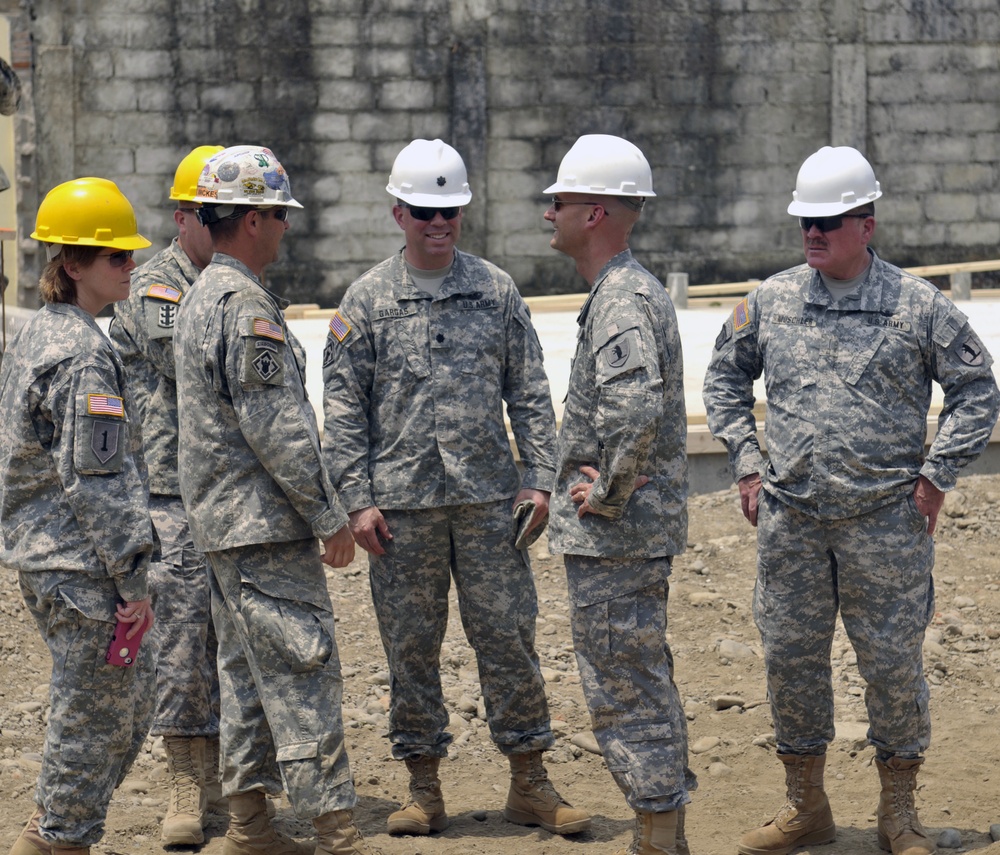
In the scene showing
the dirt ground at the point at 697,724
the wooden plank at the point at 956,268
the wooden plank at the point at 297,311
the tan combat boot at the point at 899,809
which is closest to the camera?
the tan combat boot at the point at 899,809

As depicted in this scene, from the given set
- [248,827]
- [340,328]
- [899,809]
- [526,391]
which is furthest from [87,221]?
[899,809]

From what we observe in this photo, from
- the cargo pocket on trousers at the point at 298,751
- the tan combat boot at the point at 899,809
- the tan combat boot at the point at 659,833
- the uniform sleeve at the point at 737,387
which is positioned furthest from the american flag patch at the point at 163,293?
the tan combat boot at the point at 899,809

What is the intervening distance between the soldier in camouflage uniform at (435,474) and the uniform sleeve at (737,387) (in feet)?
1.79

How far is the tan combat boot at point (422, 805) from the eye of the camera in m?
4.55

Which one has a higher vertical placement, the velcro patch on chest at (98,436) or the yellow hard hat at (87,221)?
the yellow hard hat at (87,221)

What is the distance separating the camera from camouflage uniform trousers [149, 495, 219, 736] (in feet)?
14.9

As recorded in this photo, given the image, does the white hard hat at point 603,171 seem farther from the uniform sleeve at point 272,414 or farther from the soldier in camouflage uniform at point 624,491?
the uniform sleeve at point 272,414

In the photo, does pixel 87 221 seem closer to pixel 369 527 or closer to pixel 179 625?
pixel 369 527

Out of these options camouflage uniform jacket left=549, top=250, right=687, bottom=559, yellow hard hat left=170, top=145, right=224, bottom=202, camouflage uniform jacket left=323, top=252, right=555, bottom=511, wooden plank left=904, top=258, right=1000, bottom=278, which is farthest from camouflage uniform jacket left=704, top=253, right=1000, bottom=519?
wooden plank left=904, top=258, right=1000, bottom=278

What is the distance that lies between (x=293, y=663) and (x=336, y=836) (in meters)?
0.49

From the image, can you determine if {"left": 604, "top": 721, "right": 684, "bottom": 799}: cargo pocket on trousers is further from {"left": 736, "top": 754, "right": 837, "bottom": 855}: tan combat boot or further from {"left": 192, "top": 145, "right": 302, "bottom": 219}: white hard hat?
{"left": 192, "top": 145, "right": 302, "bottom": 219}: white hard hat

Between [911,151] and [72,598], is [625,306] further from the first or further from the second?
[911,151]

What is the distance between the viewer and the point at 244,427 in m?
3.89

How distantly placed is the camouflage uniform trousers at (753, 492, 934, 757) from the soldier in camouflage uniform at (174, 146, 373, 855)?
1326 millimetres
